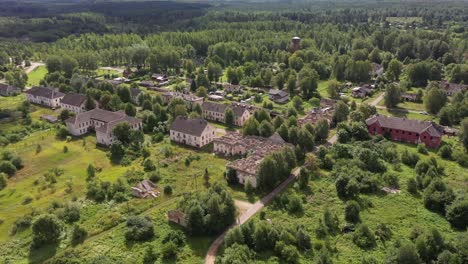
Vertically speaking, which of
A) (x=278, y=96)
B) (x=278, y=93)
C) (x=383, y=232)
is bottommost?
(x=278, y=96)

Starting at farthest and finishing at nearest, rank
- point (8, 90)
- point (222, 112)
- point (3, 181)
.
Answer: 1. point (8, 90)
2. point (222, 112)
3. point (3, 181)

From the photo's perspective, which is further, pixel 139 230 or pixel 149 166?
pixel 149 166

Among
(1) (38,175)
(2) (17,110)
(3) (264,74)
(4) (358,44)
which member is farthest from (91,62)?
(4) (358,44)

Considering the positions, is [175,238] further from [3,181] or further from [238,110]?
[238,110]

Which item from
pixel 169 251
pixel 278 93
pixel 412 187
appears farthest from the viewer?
pixel 278 93

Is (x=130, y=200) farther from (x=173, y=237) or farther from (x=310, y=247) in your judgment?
(x=310, y=247)

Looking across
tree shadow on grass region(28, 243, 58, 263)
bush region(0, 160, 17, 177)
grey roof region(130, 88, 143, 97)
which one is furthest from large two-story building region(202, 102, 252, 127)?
tree shadow on grass region(28, 243, 58, 263)

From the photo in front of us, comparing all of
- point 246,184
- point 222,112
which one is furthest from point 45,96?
point 246,184
